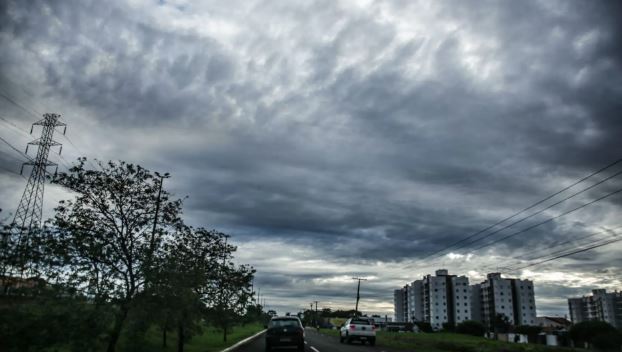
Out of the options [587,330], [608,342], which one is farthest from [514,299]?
[608,342]

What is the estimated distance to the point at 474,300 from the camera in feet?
596

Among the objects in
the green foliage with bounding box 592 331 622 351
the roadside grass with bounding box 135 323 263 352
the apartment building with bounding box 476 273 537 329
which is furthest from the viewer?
the apartment building with bounding box 476 273 537 329

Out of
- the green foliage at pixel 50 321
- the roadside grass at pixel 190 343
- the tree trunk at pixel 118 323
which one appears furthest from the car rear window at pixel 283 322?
the green foliage at pixel 50 321

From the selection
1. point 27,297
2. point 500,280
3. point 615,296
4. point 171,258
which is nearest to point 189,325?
point 171,258

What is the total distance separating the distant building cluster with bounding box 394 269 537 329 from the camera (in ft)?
542

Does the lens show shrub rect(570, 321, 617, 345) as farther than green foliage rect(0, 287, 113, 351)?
Yes

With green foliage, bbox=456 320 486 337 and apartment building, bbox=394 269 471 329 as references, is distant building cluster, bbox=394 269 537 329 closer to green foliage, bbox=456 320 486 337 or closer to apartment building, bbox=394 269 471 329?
apartment building, bbox=394 269 471 329

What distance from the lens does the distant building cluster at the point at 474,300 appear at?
6501 inches

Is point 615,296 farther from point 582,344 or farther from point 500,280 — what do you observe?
point 582,344

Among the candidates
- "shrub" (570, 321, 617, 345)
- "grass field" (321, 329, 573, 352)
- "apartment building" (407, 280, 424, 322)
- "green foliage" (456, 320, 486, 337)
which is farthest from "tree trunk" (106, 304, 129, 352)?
"apartment building" (407, 280, 424, 322)

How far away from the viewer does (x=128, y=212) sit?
17422 millimetres

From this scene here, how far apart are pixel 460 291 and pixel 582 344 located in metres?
101

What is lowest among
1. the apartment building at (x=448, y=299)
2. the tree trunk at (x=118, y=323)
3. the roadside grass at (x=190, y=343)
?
the roadside grass at (x=190, y=343)

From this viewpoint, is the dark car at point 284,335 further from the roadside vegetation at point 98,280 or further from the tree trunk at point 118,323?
the tree trunk at point 118,323
